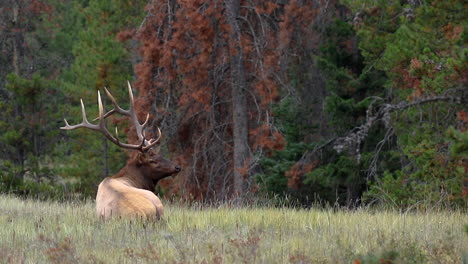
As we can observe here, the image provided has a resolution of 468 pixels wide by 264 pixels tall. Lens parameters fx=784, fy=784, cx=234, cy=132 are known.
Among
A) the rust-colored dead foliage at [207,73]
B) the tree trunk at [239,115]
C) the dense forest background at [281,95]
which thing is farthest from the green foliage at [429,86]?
the tree trunk at [239,115]

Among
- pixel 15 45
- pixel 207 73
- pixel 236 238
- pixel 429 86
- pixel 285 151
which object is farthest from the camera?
pixel 15 45

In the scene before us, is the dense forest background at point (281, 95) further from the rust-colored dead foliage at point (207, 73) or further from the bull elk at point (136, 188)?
the bull elk at point (136, 188)

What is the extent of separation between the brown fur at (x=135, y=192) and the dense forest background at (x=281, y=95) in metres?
2.70

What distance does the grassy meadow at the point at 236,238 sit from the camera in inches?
257

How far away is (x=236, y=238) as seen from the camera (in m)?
7.62

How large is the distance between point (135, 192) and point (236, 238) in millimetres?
2503

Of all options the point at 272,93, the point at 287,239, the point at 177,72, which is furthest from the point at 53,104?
the point at 287,239

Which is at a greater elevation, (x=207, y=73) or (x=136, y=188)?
(x=207, y=73)

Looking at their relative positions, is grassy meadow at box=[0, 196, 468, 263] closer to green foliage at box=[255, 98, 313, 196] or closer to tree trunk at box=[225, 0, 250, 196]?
tree trunk at box=[225, 0, 250, 196]

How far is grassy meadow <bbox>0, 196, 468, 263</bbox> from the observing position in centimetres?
653

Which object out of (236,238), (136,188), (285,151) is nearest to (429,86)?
(136,188)

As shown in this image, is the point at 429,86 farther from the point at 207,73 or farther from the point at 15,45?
the point at 15,45

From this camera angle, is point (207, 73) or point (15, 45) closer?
point (207, 73)

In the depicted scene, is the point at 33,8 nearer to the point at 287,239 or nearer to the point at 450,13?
the point at 450,13
